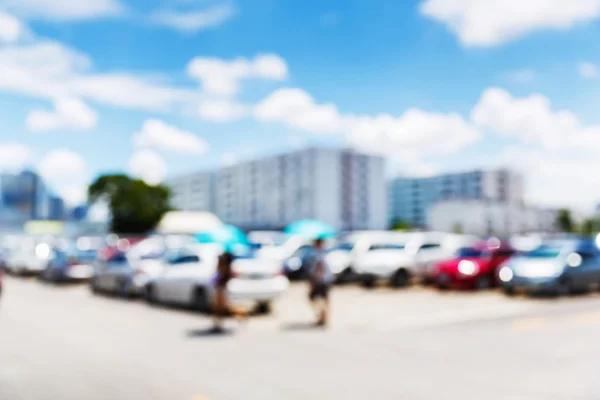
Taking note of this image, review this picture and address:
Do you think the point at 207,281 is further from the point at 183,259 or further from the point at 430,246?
the point at 430,246

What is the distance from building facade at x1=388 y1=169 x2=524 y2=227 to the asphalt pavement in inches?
5402

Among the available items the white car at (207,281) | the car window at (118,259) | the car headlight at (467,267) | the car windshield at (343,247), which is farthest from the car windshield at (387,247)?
the car window at (118,259)

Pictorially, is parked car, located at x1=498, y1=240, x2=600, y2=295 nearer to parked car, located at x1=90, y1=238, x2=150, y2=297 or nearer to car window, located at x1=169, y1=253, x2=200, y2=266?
car window, located at x1=169, y1=253, x2=200, y2=266

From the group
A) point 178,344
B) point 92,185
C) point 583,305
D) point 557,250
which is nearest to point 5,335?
point 178,344

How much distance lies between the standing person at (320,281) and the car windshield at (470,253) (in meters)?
10.1

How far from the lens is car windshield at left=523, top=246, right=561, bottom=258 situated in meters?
20.4

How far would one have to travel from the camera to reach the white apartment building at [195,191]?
148125 mm

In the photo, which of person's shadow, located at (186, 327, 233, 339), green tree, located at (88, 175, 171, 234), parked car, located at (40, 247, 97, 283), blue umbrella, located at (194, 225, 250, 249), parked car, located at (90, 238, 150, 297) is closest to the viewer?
person's shadow, located at (186, 327, 233, 339)

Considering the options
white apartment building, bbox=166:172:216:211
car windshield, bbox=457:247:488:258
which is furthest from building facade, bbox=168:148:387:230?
car windshield, bbox=457:247:488:258

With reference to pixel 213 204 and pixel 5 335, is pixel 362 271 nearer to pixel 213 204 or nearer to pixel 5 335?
pixel 5 335

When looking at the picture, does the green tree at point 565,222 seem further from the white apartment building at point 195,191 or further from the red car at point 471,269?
the red car at point 471,269

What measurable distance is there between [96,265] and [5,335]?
35.4ft

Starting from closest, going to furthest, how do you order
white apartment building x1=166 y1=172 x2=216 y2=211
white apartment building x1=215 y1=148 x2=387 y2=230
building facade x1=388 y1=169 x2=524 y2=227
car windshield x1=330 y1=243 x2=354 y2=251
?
car windshield x1=330 y1=243 x2=354 y2=251 → white apartment building x1=215 y1=148 x2=387 y2=230 → white apartment building x1=166 y1=172 x2=216 y2=211 → building facade x1=388 y1=169 x2=524 y2=227

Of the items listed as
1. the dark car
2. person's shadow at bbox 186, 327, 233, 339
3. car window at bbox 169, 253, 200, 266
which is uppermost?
car window at bbox 169, 253, 200, 266
